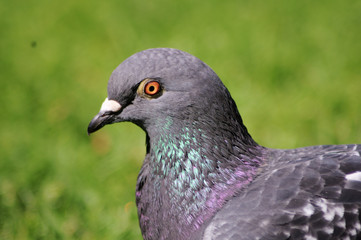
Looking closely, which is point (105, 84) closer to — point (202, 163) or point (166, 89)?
point (166, 89)

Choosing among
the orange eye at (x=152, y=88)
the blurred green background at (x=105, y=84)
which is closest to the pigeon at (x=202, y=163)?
the orange eye at (x=152, y=88)

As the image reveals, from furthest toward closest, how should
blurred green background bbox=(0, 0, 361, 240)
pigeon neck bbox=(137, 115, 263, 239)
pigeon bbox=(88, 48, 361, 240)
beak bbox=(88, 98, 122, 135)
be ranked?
blurred green background bbox=(0, 0, 361, 240) < beak bbox=(88, 98, 122, 135) < pigeon neck bbox=(137, 115, 263, 239) < pigeon bbox=(88, 48, 361, 240)

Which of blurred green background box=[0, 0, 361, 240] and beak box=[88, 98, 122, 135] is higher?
blurred green background box=[0, 0, 361, 240]

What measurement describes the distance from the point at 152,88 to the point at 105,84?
142 inches

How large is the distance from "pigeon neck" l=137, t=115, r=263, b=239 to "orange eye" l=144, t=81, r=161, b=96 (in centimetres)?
19

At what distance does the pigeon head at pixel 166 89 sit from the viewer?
9.55ft

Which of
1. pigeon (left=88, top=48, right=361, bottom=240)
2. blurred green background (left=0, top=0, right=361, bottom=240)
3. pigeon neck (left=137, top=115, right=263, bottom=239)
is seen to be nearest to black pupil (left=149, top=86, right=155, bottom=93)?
pigeon (left=88, top=48, right=361, bottom=240)

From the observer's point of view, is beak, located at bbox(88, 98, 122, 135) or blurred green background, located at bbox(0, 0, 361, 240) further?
blurred green background, located at bbox(0, 0, 361, 240)

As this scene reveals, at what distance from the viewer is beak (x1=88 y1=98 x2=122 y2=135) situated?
9.86 feet

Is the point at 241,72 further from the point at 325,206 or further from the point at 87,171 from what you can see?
the point at 325,206

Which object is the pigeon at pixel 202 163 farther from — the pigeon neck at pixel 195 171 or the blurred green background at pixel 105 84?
the blurred green background at pixel 105 84

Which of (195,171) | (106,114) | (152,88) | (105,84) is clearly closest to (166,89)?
(152,88)

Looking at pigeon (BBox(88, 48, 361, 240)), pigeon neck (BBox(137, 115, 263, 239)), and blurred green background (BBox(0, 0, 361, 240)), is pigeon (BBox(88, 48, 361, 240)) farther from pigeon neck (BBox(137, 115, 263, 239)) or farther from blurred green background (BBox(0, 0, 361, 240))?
blurred green background (BBox(0, 0, 361, 240))

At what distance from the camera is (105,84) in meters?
6.44
